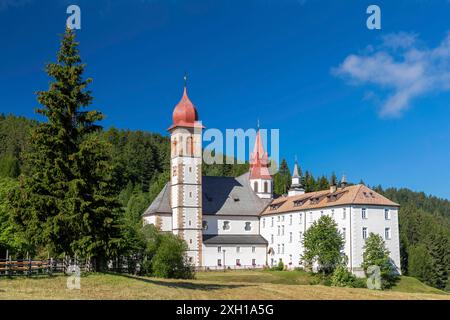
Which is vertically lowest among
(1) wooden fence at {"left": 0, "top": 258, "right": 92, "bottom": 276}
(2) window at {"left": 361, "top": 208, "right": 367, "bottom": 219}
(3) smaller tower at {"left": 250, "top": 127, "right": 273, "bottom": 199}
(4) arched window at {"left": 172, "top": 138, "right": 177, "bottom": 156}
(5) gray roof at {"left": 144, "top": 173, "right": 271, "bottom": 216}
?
(1) wooden fence at {"left": 0, "top": 258, "right": 92, "bottom": 276}

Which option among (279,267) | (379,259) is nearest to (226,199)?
(279,267)

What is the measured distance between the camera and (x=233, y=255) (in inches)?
2852

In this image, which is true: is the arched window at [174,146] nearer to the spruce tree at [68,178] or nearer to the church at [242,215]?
the church at [242,215]

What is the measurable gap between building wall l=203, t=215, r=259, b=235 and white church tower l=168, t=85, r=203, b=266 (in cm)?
353

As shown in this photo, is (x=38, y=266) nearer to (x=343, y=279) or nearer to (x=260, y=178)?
(x=343, y=279)

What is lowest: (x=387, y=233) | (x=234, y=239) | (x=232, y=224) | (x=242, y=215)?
(x=234, y=239)

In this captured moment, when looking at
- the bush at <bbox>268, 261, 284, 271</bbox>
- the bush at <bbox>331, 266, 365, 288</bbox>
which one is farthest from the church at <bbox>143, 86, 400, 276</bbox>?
the bush at <bbox>331, 266, 365, 288</bbox>

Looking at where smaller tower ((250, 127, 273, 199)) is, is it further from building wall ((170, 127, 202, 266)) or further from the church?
building wall ((170, 127, 202, 266))

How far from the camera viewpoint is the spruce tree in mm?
29344

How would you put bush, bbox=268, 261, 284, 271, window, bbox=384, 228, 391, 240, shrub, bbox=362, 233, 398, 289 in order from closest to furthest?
shrub, bbox=362, 233, 398, 289, window, bbox=384, 228, 391, 240, bush, bbox=268, 261, 284, 271

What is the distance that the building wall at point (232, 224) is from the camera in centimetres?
7356

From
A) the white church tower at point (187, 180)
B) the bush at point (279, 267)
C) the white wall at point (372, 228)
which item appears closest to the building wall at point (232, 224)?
the white church tower at point (187, 180)

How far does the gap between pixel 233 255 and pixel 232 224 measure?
4662 millimetres

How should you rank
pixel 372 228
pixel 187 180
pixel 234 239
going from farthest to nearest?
pixel 234 239
pixel 187 180
pixel 372 228
